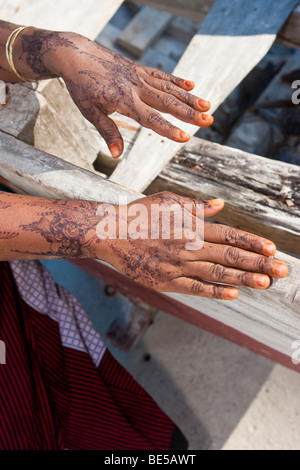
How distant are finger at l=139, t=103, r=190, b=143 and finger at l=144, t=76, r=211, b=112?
0.07 metres

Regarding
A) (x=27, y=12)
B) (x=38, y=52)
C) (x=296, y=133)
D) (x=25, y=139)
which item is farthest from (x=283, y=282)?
(x=296, y=133)

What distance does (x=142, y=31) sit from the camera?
393 cm

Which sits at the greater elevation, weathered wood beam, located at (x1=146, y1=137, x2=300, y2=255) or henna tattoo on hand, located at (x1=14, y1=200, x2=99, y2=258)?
weathered wood beam, located at (x1=146, y1=137, x2=300, y2=255)

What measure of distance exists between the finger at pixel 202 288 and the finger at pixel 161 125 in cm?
50

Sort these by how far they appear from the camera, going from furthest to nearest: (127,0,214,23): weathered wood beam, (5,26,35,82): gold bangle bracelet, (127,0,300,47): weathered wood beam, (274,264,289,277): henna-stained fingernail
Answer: (127,0,214,23): weathered wood beam
(127,0,300,47): weathered wood beam
(5,26,35,82): gold bangle bracelet
(274,264,289,277): henna-stained fingernail

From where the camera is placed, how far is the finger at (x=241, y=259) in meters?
1.02

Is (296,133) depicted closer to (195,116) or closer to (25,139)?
(195,116)

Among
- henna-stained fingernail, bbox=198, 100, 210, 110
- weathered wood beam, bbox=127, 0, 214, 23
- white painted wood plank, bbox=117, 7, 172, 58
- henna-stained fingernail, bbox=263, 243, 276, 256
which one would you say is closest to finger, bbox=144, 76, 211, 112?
henna-stained fingernail, bbox=198, 100, 210, 110

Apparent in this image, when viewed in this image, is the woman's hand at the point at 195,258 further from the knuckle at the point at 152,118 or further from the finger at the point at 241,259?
the knuckle at the point at 152,118

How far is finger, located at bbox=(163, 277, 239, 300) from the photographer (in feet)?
3.58

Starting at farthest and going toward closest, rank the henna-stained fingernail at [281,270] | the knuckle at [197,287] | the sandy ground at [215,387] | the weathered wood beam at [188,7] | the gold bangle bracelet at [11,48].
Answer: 1. the sandy ground at [215,387]
2. the weathered wood beam at [188,7]
3. the gold bangle bracelet at [11,48]
4. the knuckle at [197,287]
5. the henna-stained fingernail at [281,270]

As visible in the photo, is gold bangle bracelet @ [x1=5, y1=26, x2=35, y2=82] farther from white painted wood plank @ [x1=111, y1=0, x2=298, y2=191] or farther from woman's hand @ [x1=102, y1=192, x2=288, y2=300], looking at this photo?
woman's hand @ [x1=102, y1=192, x2=288, y2=300]

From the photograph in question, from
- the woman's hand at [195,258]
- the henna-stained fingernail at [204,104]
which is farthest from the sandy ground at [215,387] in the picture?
the henna-stained fingernail at [204,104]

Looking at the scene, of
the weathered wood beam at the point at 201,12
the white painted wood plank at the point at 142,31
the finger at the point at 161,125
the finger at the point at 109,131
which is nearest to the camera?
the finger at the point at 161,125
